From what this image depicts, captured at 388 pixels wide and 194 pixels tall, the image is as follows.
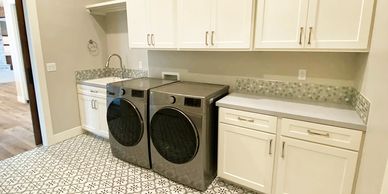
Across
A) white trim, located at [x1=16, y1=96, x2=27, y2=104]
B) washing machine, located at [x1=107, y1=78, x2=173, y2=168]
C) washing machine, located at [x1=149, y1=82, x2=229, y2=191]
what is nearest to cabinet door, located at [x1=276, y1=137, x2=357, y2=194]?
washing machine, located at [x1=149, y1=82, x2=229, y2=191]

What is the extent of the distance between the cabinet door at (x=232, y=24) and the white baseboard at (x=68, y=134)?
8.44 feet

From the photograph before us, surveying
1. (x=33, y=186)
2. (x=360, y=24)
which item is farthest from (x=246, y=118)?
(x=33, y=186)

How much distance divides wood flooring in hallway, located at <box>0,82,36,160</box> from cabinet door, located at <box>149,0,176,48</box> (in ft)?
7.85

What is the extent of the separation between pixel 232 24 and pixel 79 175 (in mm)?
2268

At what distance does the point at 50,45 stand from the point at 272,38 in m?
2.80

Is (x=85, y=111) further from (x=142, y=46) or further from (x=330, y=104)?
(x=330, y=104)

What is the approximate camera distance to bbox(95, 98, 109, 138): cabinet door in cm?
305

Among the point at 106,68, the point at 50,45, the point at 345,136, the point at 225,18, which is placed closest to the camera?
the point at 345,136

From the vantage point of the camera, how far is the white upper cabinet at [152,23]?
7.88ft

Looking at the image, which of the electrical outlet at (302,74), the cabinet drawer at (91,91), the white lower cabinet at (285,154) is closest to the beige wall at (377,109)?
the white lower cabinet at (285,154)

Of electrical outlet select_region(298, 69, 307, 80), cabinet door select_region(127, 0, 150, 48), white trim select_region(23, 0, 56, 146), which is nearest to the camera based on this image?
electrical outlet select_region(298, 69, 307, 80)

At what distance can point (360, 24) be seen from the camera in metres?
1.54

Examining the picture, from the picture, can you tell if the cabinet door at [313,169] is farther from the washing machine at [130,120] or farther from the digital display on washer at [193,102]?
the washing machine at [130,120]

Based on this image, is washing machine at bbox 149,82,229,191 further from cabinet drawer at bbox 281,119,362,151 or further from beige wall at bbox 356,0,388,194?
beige wall at bbox 356,0,388,194
